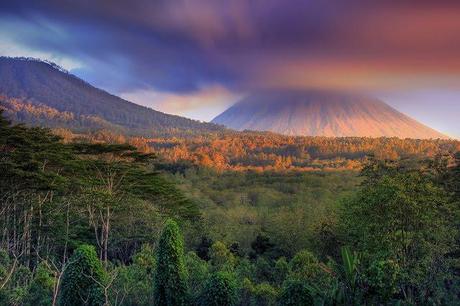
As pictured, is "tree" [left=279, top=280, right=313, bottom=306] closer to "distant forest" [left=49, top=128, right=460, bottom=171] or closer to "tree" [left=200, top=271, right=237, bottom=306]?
"tree" [left=200, top=271, right=237, bottom=306]

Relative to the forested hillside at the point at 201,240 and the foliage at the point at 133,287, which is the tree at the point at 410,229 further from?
the foliage at the point at 133,287

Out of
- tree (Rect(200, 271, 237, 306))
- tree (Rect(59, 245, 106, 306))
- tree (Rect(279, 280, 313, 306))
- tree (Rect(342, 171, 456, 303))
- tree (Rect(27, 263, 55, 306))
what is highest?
tree (Rect(342, 171, 456, 303))

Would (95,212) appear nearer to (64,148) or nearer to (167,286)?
(64,148)

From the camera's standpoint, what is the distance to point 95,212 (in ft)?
110

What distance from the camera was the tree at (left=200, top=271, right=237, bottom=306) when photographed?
17.0m

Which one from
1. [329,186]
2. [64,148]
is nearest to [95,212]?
[64,148]

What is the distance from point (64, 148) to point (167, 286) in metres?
12.3

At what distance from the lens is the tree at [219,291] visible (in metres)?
17.0

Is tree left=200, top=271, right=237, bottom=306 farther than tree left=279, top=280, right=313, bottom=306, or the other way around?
tree left=200, top=271, right=237, bottom=306

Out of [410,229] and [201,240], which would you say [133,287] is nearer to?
[410,229]

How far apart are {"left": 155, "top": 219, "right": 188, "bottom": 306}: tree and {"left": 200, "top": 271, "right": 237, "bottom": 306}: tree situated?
3.46 ft

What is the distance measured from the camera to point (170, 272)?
1770 cm

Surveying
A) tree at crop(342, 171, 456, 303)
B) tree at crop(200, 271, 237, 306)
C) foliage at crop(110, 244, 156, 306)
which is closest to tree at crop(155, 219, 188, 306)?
tree at crop(200, 271, 237, 306)

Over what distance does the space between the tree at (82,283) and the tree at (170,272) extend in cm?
A: 224
